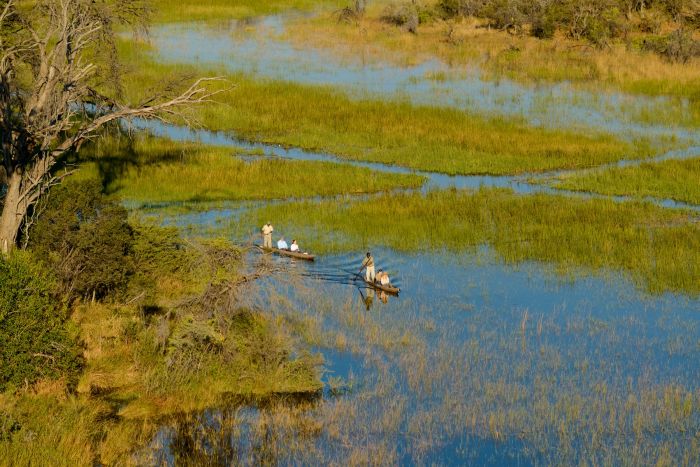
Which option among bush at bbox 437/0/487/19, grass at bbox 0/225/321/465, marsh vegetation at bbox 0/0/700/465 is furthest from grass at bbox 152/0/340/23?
grass at bbox 0/225/321/465

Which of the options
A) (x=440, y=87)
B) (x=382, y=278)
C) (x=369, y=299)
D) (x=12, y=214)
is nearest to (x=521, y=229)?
(x=382, y=278)

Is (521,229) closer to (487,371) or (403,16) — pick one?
(487,371)

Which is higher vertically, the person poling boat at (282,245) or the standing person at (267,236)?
the standing person at (267,236)

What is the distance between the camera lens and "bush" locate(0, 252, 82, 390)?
18.3 metres

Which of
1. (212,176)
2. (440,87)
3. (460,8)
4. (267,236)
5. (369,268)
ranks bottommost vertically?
(460,8)

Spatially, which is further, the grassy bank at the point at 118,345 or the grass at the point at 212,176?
the grass at the point at 212,176

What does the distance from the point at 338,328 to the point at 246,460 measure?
6.57 meters

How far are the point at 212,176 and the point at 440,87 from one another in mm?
21076

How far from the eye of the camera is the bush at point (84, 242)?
2200 cm

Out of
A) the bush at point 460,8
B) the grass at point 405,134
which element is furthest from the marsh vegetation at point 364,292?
the bush at point 460,8

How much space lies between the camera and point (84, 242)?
2216 cm

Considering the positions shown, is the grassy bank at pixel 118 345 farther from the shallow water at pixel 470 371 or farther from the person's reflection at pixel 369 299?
the person's reflection at pixel 369 299

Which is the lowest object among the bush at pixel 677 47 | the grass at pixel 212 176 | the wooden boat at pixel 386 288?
the bush at pixel 677 47

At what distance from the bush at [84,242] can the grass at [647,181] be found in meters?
18.1
